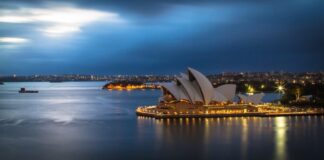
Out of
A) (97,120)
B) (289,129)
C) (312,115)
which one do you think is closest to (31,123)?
(97,120)

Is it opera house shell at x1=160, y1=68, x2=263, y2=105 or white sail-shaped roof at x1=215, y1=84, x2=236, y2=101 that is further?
white sail-shaped roof at x1=215, y1=84, x2=236, y2=101

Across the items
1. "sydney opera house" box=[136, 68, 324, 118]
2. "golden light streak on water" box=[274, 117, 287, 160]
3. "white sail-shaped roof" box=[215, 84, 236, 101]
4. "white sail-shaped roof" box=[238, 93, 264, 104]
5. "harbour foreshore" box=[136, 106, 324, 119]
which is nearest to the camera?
"golden light streak on water" box=[274, 117, 287, 160]

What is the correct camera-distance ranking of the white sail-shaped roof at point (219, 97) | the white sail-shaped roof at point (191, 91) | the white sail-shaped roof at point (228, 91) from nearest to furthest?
the white sail-shaped roof at point (191, 91) < the white sail-shaped roof at point (219, 97) < the white sail-shaped roof at point (228, 91)

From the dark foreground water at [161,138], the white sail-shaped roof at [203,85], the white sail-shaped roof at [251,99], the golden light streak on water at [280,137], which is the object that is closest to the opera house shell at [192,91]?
the white sail-shaped roof at [203,85]

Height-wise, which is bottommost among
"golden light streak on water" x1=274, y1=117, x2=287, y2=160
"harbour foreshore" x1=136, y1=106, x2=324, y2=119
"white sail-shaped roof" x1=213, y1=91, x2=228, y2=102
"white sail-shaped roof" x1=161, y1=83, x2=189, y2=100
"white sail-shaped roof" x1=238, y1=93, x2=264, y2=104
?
"golden light streak on water" x1=274, y1=117, x2=287, y2=160

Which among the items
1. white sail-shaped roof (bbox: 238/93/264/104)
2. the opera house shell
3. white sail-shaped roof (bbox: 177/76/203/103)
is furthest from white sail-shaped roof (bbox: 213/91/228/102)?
white sail-shaped roof (bbox: 238/93/264/104)

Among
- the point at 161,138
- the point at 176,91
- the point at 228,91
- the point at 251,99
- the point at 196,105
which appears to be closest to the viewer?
the point at 161,138

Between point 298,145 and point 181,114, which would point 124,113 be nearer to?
point 181,114

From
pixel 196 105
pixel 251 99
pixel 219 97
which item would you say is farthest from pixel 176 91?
pixel 251 99

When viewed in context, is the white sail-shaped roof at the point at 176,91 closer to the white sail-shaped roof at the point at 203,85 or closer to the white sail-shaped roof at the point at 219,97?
the white sail-shaped roof at the point at 203,85

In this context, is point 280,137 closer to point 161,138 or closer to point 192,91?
point 161,138

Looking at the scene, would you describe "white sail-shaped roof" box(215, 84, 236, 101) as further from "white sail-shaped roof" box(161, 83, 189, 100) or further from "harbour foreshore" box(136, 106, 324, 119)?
"white sail-shaped roof" box(161, 83, 189, 100)
